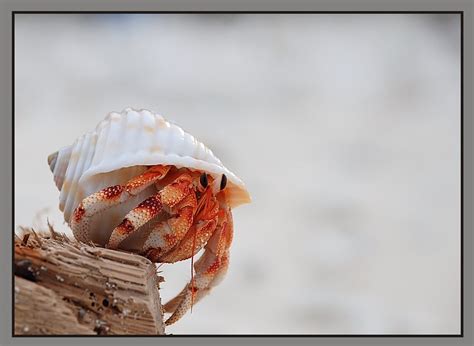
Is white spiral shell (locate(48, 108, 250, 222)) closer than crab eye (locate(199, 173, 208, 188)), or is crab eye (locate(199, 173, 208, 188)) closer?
white spiral shell (locate(48, 108, 250, 222))

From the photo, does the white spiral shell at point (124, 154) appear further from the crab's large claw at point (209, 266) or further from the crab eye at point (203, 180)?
the crab's large claw at point (209, 266)

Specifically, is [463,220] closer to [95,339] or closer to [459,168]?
[459,168]

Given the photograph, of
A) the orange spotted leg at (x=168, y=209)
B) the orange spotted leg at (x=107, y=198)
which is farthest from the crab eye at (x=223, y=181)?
the orange spotted leg at (x=107, y=198)

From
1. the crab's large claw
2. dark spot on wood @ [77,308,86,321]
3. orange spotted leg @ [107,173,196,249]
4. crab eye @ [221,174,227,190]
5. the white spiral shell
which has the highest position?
the white spiral shell

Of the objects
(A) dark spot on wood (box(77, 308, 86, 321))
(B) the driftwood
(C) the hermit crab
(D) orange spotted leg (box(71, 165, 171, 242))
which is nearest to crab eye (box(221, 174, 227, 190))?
(C) the hermit crab

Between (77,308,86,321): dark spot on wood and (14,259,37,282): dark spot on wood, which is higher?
(14,259,37,282): dark spot on wood

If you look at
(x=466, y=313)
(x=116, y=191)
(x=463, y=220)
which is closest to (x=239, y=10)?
(x=116, y=191)

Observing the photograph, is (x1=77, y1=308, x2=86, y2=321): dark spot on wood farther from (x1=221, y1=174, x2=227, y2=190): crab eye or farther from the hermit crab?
(x1=221, y1=174, x2=227, y2=190): crab eye
